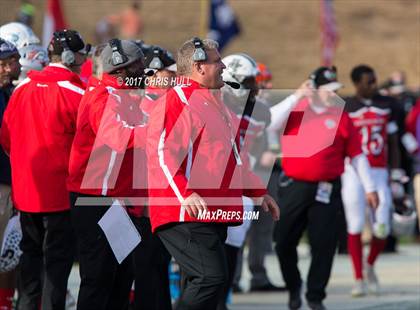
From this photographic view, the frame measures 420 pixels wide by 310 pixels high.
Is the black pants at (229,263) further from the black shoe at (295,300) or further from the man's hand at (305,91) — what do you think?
the man's hand at (305,91)

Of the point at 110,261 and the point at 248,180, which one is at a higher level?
the point at 248,180

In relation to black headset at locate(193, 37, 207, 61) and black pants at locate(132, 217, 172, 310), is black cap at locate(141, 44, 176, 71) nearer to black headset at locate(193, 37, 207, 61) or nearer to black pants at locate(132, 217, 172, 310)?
black pants at locate(132, 217, 172, 310)

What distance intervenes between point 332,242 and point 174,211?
3596 millimetres

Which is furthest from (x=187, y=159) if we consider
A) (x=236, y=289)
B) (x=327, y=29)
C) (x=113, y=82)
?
(x=327, y=29)

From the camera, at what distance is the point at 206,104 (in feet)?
25.4

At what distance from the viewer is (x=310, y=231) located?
36.0ft

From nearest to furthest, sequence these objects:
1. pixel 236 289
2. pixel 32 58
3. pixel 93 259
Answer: pixel 93 259
pixel 32 58
pixel 236 289

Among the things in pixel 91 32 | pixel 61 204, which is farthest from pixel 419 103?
pixel 91 32

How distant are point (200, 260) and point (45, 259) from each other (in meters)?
1.75

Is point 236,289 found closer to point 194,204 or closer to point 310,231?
point 310,231

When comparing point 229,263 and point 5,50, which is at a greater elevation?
point 5,50

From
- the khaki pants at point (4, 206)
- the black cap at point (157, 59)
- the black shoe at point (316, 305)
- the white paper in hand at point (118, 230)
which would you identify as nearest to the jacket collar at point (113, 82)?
the white paper in hand at point (118, 230)

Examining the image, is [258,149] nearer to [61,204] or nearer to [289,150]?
[289,150]

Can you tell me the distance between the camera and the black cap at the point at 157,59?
964 cm
